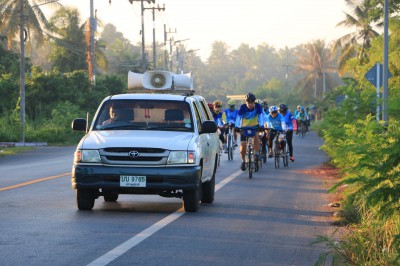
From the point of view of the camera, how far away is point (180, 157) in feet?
47.0

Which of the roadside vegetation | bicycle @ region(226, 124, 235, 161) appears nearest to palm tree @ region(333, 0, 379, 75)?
the roadside vegetation

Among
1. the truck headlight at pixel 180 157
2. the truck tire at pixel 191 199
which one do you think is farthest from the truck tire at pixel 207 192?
the truck headlight at pixel 180 157

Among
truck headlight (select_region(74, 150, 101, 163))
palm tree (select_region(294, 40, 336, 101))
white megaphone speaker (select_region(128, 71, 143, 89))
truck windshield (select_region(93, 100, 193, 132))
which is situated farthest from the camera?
palm tree (select_region(294, 40, 336, 101))

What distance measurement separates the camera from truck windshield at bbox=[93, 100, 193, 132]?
1548cm

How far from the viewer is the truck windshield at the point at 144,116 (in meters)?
15.5

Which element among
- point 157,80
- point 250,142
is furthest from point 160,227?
point 157,80

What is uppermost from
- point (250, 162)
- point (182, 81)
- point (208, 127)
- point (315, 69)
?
point (315, 69)

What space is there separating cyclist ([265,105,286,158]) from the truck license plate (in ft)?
47.7

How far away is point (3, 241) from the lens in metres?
11.1

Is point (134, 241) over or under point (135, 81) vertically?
under

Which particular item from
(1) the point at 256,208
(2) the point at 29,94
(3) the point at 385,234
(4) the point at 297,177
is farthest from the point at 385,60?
(2) the point at 29,94

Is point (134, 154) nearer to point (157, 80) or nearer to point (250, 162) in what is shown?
point (250, 162)

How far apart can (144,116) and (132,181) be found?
5.96 ft

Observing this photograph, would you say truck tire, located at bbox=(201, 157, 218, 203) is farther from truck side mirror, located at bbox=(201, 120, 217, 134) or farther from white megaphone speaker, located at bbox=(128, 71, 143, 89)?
white megaphone speaker, located at bbox=(128, 71, 143, 89)
